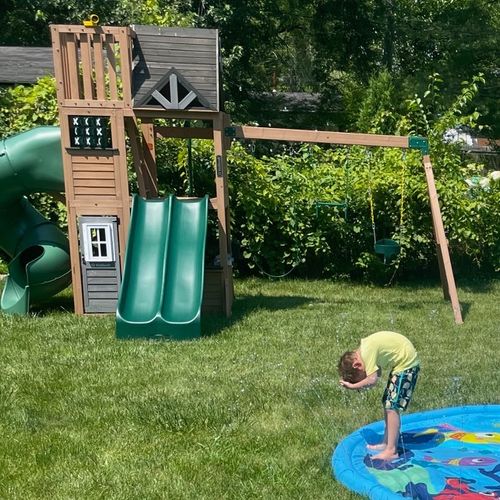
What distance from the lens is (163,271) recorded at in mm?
7156

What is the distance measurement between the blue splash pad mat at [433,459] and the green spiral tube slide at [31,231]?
5.05 m

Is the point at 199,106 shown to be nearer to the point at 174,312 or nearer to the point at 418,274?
the point at 174,312

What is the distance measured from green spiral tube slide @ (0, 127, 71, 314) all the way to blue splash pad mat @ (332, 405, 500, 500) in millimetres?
5045

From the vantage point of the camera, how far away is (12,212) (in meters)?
8.51

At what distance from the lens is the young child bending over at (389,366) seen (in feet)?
12.3

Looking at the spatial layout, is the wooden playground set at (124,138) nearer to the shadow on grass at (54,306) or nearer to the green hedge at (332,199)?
the shadow on grass at (54,306)

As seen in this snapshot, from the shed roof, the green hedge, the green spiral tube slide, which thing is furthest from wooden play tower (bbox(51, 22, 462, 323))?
the shed roof

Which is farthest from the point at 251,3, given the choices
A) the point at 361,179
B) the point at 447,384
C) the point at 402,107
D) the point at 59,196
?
the point at 447,384

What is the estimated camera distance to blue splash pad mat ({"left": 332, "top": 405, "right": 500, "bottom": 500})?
11.5 feet

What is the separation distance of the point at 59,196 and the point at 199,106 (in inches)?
91.1

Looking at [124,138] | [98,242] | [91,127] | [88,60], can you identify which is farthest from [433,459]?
[88,60]

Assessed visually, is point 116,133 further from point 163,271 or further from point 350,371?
point 350,371

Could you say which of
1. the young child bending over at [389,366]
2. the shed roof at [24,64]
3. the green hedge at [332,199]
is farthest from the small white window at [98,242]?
the shed roof at [24,64]

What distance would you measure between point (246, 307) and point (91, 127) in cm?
293
